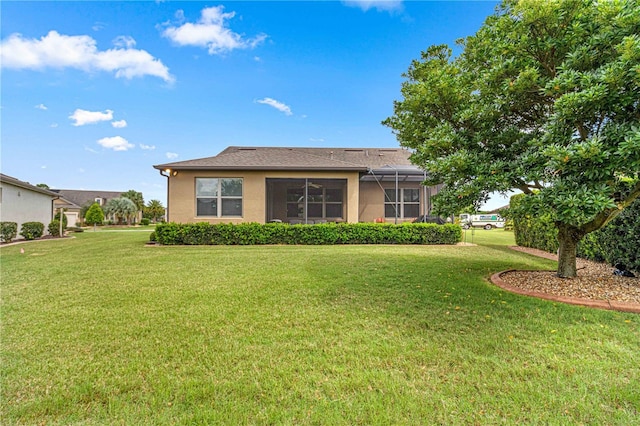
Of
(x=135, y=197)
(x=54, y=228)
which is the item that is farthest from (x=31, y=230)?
(x=135, y=197)

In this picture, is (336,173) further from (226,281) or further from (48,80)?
(48,80)

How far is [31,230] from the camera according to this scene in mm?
14961

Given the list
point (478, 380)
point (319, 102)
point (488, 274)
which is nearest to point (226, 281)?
point (478, 380)

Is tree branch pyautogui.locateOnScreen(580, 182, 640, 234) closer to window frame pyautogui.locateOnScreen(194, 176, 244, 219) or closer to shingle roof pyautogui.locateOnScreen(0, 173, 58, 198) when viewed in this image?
window frame pyautogui.locateOnScreen(194, 176, 244, 219)

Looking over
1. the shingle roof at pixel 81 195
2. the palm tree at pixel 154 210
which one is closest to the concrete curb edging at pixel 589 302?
the palm tree at pixel 154 210

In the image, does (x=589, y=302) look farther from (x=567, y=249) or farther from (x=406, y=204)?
(x=406, y=204)

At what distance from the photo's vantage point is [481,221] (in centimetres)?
3086

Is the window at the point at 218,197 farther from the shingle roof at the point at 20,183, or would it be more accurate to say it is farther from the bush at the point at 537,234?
the bush at the point at 537,234

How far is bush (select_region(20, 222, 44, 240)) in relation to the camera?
1476 centimetres

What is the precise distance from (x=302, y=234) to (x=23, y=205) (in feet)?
49.3

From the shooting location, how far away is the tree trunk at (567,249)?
498 centimetres

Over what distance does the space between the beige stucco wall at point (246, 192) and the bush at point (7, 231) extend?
7.71 meters

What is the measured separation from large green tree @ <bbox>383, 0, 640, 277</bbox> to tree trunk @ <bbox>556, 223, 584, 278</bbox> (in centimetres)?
2

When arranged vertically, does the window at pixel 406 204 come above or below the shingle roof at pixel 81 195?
below
